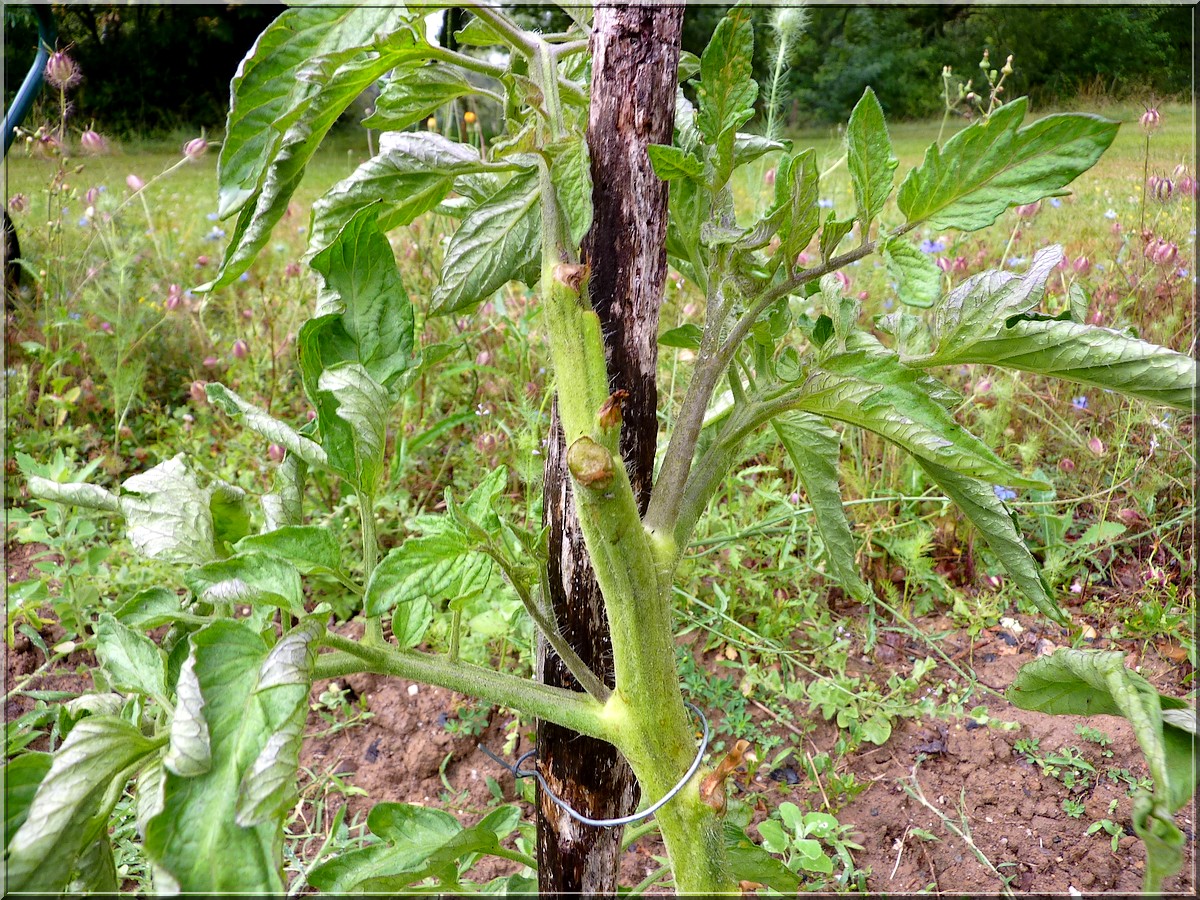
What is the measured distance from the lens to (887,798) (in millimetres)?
1541

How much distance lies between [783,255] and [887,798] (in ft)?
4.09

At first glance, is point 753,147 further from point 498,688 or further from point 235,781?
point 235,781

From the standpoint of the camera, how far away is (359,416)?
72cm

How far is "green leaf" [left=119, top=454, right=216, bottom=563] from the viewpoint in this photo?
79 cm

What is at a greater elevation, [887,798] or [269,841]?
[269,841]

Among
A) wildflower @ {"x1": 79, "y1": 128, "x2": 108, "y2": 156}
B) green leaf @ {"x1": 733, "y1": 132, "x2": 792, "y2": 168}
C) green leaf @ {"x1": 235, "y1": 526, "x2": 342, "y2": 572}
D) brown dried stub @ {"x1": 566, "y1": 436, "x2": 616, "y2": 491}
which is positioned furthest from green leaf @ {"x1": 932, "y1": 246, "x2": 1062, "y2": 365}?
wildflower @ {"x1": 79, "y1": 128, "x2": 108, "y2": 156}

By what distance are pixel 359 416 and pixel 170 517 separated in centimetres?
25

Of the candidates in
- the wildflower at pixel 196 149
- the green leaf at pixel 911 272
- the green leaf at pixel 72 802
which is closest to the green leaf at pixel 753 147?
the green leaf at pixel 911 272

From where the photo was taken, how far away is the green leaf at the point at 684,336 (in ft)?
2.95

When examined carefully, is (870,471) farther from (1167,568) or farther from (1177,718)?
(1177,718)

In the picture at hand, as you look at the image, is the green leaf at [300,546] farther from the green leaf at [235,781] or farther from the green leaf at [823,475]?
the green leaf at [823,475]

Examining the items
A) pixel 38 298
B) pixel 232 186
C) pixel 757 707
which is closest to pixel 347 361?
pixel 232 186

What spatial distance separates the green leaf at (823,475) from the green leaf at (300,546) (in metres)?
0.46

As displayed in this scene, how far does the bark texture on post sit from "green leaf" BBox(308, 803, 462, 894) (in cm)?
15
